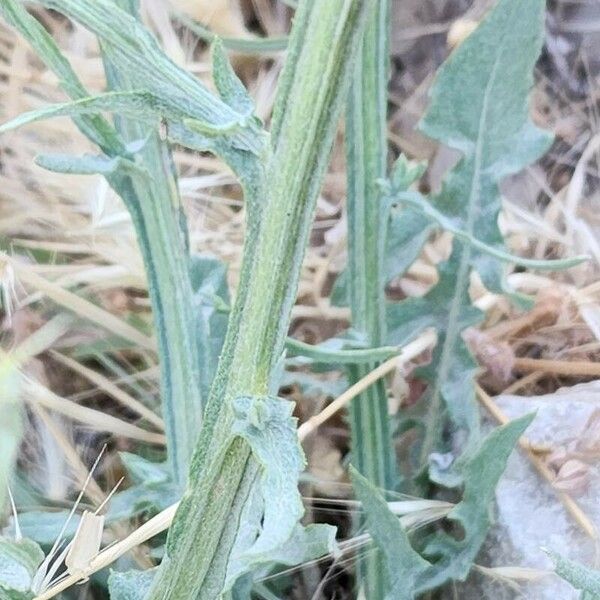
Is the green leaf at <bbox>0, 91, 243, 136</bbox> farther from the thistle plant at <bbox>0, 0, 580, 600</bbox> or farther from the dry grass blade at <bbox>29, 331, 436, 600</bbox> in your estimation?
the dry grass blade at <bbox>29, 331, 436, 600</bbox>

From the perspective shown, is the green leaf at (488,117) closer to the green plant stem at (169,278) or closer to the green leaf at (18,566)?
the green plant stem at (169,278)

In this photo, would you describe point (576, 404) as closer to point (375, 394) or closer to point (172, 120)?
point (375, 394)

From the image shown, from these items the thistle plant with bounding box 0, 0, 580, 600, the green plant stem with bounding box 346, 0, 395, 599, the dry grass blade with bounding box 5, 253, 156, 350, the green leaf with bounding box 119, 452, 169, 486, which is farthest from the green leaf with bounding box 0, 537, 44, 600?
the dry grass blade with bounding box 5, 253, 156, 350

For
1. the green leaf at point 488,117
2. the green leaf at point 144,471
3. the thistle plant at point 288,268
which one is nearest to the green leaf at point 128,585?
the thistle plant at point 288,268

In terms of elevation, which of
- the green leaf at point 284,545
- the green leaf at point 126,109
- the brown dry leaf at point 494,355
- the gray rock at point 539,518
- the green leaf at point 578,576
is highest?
the green leaf at point 126,109

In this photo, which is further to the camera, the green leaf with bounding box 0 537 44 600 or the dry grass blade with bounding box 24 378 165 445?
the dry grass blade with bounding box 24 378 165 445

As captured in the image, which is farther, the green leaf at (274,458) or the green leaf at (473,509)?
the green leaf at (473,509)
